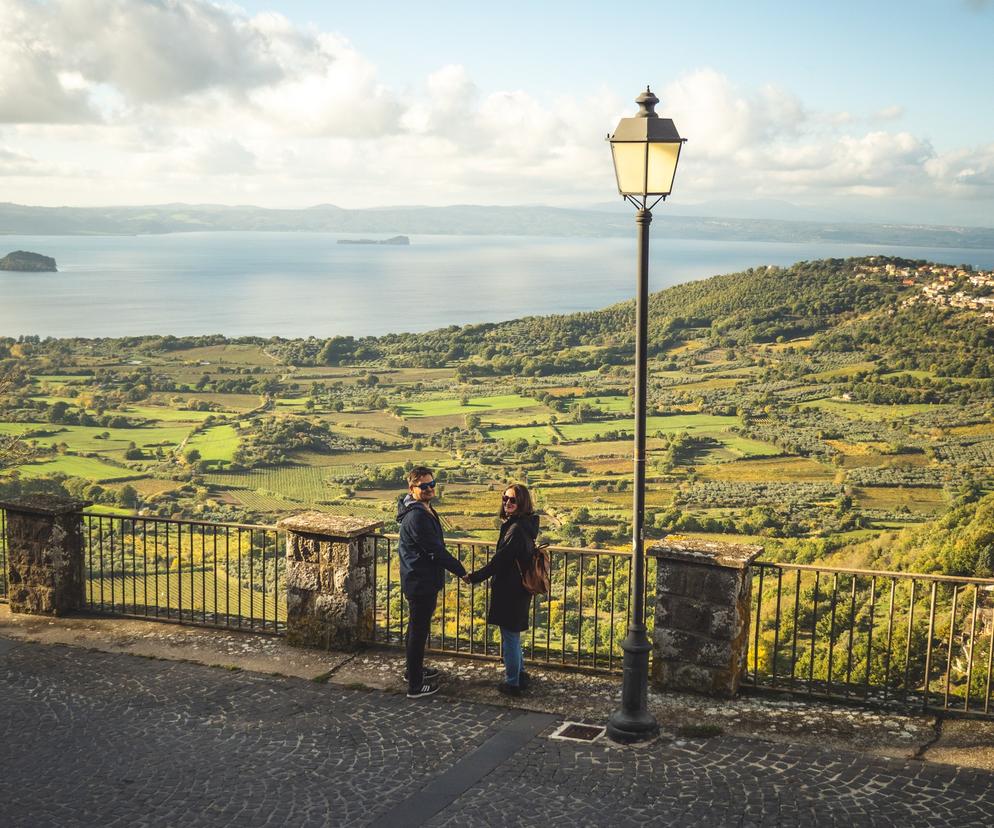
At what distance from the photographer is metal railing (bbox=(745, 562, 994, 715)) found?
6.61 meters

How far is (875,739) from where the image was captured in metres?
6.23

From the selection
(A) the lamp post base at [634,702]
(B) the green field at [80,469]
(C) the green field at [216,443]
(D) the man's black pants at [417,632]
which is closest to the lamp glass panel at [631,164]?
(A) the lamp post base at [634,702]

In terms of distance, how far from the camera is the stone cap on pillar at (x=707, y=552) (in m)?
6.73

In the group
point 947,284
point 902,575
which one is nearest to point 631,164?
point 902,575

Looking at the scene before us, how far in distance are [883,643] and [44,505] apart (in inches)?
475

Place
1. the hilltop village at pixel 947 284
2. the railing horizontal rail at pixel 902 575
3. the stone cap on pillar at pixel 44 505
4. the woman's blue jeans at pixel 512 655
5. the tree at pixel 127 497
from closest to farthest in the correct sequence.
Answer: the railing horizontal rail at pixel 902 575, the woman's blue jeans at pixel 512 655, the stone cap on pillar at pixel 44 505, the tree at pixel 127 497, the hilltop village at pixel 947 284

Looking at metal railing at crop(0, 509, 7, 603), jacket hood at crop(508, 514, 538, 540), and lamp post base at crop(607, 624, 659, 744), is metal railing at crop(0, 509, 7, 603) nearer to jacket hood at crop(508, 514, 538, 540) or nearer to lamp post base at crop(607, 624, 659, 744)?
jacket hood at crop(508, 514, 538, 540)

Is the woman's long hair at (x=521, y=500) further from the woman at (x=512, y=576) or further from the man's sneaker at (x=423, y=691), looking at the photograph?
the man's sneaker at (x=423, y=691)

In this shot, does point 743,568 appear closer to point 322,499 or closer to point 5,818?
point 5,818

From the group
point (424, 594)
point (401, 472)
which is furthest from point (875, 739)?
point (401, 472)

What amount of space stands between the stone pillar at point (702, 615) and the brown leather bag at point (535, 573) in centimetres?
81

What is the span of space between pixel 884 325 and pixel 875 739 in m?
84.2

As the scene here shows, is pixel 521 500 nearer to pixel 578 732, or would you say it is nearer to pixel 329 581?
pixel 578 732

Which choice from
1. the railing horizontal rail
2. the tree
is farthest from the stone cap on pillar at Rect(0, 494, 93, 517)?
the tree
